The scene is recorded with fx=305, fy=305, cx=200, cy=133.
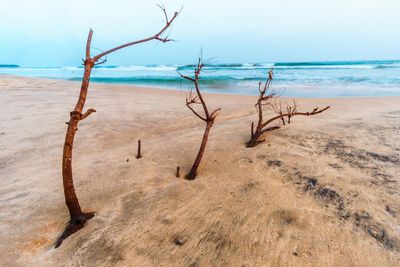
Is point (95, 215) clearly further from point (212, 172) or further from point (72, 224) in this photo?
point (212, 172)

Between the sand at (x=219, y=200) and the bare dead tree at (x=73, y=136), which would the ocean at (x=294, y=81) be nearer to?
the bare dead tree at (x=73, y=136)

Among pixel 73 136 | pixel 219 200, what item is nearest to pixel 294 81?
pixel 219 200

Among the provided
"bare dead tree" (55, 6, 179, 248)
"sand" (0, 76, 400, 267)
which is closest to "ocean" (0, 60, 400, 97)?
"bare dead tree" (55, 6, 179, 248)

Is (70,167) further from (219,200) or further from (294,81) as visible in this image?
(294,81)

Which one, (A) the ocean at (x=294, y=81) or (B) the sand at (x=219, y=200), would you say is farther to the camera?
(A) the ocean at (x=294, y=81)

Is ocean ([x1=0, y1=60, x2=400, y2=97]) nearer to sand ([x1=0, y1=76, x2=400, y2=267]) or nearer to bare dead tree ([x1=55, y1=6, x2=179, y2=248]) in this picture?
bare dead tree ([x1=55, y1=6, x2=179, y2=248])

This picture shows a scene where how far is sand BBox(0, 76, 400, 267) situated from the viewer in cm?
258

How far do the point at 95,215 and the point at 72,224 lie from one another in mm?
259

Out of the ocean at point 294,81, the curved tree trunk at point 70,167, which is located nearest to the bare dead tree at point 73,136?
the curved tree trunk at point 70,167

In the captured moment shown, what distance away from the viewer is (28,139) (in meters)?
5.90

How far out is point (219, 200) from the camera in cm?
332

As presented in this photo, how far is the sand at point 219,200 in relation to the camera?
8.47 feet

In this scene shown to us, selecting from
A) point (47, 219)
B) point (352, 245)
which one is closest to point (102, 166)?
point (47, 219)

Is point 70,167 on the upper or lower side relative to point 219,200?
upper
